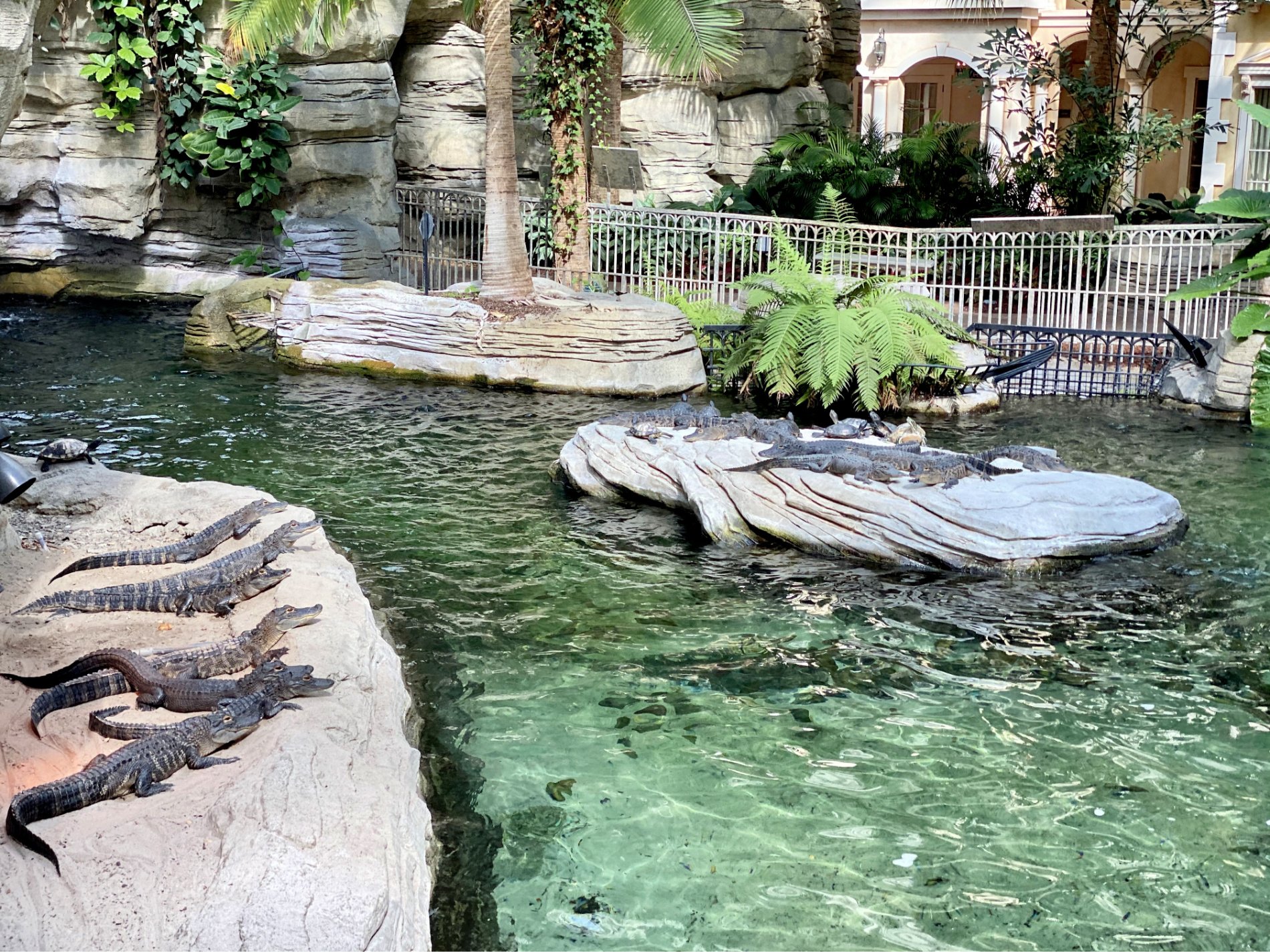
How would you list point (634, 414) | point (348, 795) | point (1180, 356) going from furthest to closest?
1. point (1180, 356)
2. point (634, 414)
3. point (348, 795)

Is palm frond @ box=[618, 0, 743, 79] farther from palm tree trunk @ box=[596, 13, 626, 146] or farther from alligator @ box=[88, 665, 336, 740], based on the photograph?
alligator @ box=[88, 665, 336, 740]

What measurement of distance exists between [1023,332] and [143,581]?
1020cm

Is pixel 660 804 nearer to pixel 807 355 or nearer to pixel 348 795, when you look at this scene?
pixel 348 795

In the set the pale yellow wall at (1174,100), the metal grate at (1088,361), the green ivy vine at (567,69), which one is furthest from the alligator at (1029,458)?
the pale yellow wall at (1174,100)

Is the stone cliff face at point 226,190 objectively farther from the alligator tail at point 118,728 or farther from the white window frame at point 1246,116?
the alligator tail at point 118,728

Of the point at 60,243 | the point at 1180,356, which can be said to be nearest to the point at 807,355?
the point at 1180,356

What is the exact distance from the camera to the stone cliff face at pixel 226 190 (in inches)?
664

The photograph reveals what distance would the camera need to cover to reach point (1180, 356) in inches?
537

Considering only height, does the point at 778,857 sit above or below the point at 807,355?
below

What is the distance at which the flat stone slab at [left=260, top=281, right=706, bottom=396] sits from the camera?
13484 millimetres

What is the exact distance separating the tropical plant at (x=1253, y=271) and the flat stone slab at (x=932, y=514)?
5.84ft

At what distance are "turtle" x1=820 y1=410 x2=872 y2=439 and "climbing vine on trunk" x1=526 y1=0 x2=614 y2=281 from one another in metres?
6.60

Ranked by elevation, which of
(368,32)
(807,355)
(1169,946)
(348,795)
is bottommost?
(1169,946)

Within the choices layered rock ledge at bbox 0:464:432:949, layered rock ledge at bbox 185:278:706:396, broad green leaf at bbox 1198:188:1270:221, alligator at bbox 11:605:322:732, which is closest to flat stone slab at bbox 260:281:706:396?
layered rock ledge at bbox 185:278:706:396
